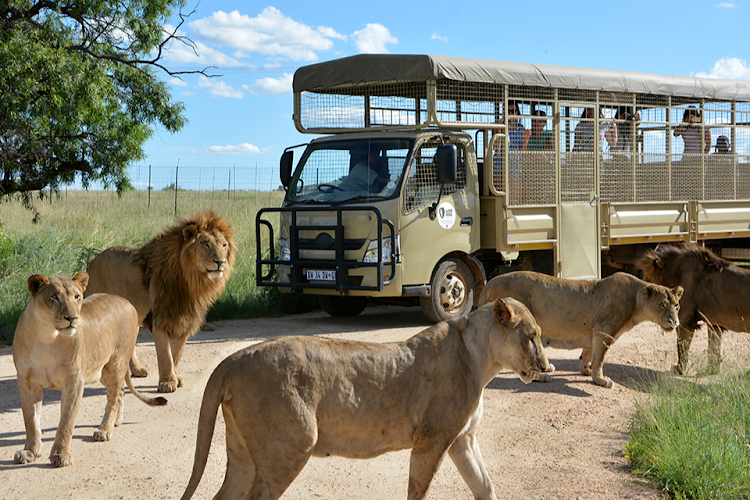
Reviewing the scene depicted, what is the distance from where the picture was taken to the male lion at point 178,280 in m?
6.75

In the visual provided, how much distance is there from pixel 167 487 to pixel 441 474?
1690 millimetres

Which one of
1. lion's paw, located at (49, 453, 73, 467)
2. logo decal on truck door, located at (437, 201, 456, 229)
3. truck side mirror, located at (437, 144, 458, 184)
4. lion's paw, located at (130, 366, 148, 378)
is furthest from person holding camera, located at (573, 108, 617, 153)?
lion's paw, located at (49, 453, 73, 467)

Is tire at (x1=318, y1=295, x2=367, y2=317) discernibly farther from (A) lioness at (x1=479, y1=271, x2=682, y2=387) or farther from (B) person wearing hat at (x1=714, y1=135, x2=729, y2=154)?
(B) person wearing hat at (x1=714, y1=135, x2=729, y2=154)

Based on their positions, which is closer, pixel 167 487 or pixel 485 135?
pixel 167 487

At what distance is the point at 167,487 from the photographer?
14.8 ft

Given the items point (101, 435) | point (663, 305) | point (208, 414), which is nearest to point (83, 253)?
point (101, 435)

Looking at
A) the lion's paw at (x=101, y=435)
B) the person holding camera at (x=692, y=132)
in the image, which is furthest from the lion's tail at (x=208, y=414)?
the person holding camera at (x=692, y=132)

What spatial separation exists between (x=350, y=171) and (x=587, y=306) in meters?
4.10

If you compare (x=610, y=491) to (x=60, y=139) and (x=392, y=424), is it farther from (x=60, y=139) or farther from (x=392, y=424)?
(x=60, y=139)

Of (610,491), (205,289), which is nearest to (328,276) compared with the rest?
(205,289)

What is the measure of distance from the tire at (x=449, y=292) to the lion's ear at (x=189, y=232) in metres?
3.89

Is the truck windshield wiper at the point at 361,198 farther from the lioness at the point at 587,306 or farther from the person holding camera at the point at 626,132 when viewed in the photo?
the person holding camera at the point at 626,132

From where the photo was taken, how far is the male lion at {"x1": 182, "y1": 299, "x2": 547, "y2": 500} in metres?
3.15

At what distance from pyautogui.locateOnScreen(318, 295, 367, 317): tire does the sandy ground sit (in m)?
3.47
